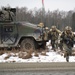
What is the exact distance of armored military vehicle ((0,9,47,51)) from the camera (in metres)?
15.4

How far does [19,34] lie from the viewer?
1557 centimetres

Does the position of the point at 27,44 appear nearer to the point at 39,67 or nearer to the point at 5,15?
the point at 5,15

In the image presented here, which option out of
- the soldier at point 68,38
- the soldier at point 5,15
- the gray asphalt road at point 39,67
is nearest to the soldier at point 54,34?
the soldier at point 5,15

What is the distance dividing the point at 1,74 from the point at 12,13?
10297mm

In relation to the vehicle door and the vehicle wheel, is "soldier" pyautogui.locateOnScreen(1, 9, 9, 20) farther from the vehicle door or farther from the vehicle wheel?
the vehicle wheel

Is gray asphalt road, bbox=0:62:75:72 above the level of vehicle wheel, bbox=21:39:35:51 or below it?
above

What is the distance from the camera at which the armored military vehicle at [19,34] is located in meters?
15.4

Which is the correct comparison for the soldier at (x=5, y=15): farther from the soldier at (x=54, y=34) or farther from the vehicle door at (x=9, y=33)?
the soldier at (x=54, y=34)

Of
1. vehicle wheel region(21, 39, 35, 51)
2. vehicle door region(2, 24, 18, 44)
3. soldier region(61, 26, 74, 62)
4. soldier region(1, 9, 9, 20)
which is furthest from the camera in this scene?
soldier region(1, 9, 9, 20)

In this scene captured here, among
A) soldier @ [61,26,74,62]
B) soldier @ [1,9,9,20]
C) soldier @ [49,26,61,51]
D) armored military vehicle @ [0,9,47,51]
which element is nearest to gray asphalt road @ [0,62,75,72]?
soldier @ [61,26,74,62]

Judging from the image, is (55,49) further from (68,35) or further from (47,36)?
(68,35)

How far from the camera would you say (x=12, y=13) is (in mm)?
16516

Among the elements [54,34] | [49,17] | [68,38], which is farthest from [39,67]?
[49,17]

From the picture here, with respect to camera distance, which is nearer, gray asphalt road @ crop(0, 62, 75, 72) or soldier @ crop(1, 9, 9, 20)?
gray asphalt road @ crop(0, 62, 75, 72)
